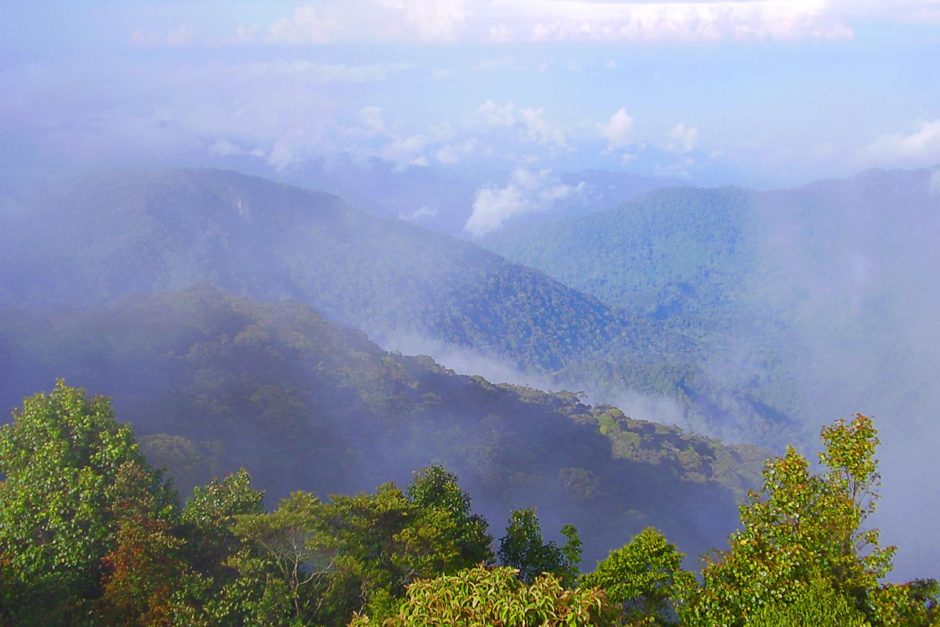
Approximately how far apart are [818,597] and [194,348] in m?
83.8

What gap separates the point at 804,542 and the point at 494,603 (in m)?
6.11

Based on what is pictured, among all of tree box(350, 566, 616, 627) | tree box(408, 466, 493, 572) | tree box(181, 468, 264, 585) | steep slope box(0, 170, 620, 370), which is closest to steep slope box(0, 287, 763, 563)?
tree box(181, 468, 264, 585)

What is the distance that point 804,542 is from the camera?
1205cm

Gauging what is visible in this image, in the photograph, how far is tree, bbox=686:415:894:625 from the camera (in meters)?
11.6

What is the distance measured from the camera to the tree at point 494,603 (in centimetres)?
862

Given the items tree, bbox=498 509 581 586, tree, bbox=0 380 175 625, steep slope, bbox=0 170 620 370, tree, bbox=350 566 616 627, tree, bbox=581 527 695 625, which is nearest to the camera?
tree, bbox=350 566 616 627

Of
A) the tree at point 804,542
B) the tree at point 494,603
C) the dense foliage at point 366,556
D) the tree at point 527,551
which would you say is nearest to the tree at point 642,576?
the dense foliage at point 366,556

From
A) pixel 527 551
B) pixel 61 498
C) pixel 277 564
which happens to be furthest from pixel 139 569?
pixel 527 551

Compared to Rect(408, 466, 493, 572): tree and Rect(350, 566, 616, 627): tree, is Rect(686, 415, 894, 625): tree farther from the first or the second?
Rect(408, 466, 493, 572): tree

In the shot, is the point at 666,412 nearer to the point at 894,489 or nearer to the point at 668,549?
the point at 894,489

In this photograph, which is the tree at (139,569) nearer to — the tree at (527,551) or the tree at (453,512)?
the tree at (453,512)

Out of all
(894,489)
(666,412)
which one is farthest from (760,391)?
(894,489)

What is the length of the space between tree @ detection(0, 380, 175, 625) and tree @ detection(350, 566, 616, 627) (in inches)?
413

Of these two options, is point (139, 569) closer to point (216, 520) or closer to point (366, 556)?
point (216, 520)
